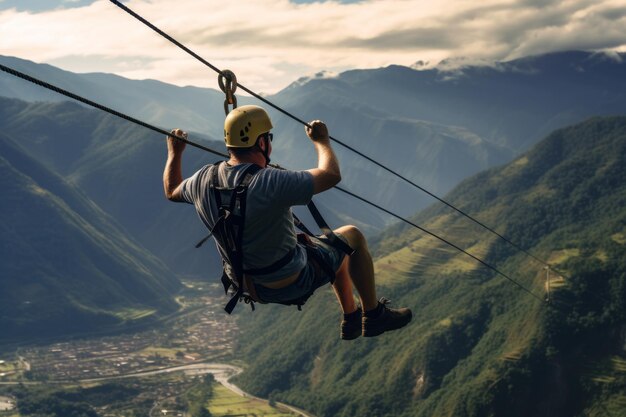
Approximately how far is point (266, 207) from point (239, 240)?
740 mm

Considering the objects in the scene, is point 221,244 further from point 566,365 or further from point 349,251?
point 566,365

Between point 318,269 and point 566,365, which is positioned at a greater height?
point 318,269

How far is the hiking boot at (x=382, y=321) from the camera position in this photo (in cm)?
1262

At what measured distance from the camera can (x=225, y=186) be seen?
10.1 m

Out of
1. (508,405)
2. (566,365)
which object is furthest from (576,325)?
(508,405)

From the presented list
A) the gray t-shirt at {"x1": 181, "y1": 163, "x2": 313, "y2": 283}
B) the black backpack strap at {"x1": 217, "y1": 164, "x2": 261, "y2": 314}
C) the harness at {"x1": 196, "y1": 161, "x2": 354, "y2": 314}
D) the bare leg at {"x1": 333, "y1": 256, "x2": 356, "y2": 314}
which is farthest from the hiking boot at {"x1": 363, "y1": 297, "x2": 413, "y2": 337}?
the black backpack strap at {"x1": 217, "y1": 164, "x2": 261, "y2": 314}

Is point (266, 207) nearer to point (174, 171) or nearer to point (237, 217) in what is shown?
point (237, 217)

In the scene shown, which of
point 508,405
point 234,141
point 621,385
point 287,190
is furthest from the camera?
point 508,405

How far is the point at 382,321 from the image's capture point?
12703 millimetres

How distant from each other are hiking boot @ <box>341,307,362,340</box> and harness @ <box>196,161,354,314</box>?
4.28 ft

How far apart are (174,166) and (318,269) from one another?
9.85ft

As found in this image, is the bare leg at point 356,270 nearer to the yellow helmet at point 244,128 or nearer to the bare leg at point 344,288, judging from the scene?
the bare leg at point 344,288

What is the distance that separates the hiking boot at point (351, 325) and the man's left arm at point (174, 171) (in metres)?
3.46

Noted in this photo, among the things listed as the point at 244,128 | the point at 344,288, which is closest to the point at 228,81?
the point at 244,128
